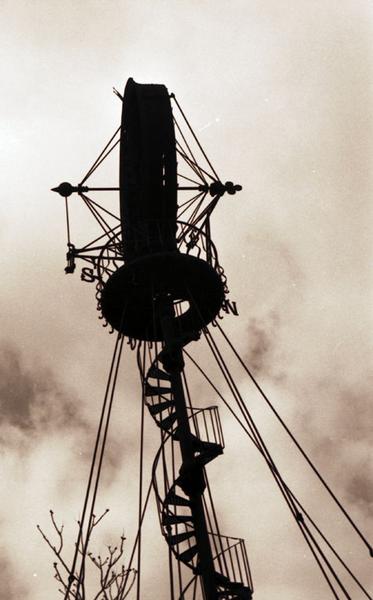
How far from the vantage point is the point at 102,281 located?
18109mm

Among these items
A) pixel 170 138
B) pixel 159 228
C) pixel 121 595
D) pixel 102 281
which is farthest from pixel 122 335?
pixel 121 595

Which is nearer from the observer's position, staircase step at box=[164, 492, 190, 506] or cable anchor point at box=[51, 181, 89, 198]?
staircase step at box=[164, 492, 190, 506]

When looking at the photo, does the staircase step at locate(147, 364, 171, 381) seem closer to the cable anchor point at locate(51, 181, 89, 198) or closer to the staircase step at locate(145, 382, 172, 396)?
the staircase step at locate(145, 382, 172, 396)

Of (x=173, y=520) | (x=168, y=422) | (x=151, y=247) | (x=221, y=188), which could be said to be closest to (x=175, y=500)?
(x=173, y=520)

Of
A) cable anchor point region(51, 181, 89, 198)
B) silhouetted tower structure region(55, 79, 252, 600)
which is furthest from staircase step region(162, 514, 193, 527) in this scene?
cable anchor point region(51, 181, 89, 198)

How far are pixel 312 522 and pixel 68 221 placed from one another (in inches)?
385

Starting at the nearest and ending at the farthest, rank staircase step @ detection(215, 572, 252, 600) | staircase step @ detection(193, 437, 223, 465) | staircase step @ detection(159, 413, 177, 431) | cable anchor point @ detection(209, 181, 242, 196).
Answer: staircase step @ detection(215, 572, 252, 600) < staircase step @ detection(193, 437, 223, 465) < staircase step @ detection(159, 413, 177, 431) < cable anchor point @ detection(209, 181, 242, 196)

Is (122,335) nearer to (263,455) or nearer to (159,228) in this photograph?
(159,228)

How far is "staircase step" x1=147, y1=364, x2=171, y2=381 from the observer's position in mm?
17328

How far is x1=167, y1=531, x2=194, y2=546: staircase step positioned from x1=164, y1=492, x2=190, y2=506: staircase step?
63 centimetres

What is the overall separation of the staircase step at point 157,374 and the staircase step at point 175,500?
2.77 m

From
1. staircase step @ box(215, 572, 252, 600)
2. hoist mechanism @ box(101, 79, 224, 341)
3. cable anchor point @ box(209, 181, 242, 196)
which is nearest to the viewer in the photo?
staircase step @ box(215, 572, 252, 600)

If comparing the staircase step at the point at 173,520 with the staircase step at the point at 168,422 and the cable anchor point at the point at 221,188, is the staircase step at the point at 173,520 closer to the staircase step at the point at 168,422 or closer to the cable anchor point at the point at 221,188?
the staircase step at the point at 168,422

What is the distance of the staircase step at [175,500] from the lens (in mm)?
15883
